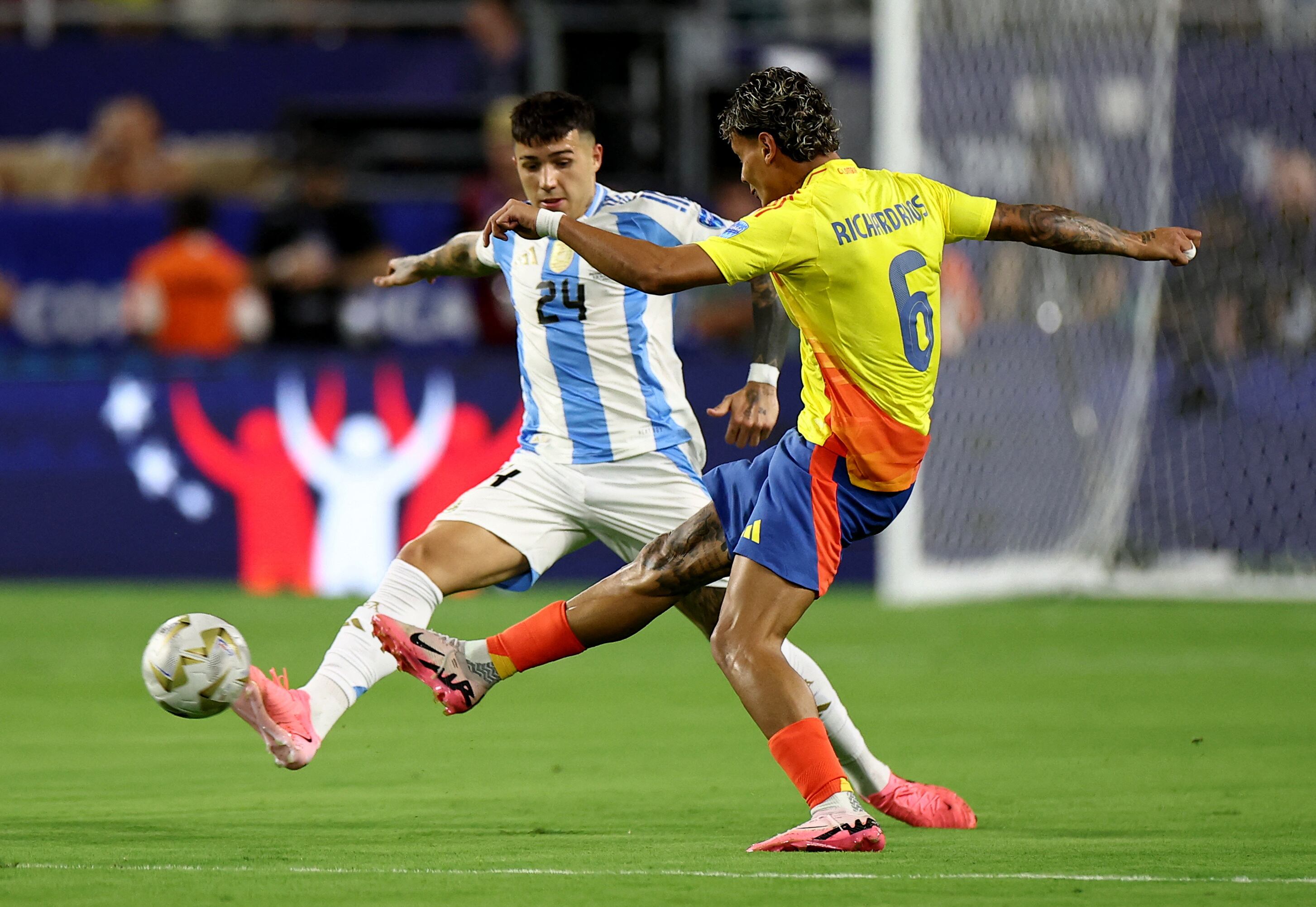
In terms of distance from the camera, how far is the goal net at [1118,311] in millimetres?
12984

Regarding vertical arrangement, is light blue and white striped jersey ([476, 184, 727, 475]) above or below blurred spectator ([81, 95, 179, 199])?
below

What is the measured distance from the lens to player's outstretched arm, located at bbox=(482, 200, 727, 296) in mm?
5160

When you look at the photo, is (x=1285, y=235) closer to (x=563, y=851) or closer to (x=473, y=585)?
(x=473, y=585)

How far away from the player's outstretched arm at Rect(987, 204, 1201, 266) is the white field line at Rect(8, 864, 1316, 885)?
1.78 metres

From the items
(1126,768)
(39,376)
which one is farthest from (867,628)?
(39,376)

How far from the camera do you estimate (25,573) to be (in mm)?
14039

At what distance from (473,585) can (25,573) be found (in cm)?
845

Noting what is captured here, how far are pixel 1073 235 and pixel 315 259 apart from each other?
9.23m

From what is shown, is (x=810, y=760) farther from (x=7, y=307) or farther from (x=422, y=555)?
(x=7, y=307)

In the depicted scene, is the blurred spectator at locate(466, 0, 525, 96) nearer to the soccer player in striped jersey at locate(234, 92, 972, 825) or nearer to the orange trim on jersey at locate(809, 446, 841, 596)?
the soccer player in striped jersey at locate(234, 92, 972, 825)

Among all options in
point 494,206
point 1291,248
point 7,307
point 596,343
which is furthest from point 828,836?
point 7,307

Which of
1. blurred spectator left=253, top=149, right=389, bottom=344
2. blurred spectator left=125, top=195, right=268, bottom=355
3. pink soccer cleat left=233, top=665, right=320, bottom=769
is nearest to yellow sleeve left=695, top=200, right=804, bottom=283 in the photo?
pink soccer cleat left=233, top=665, right=320, bottom=769

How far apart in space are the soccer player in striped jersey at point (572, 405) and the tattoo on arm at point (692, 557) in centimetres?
50

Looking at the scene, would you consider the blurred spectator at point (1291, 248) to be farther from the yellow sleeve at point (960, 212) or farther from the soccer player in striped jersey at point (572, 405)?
the yellow sleeve at point (960, 212)
